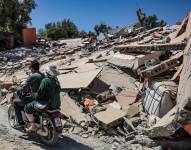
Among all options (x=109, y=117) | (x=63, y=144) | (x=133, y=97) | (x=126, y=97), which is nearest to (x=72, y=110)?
(x=109, y=117)

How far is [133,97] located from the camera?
11.5 m

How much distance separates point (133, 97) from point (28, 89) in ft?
12.5

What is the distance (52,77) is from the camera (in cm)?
829

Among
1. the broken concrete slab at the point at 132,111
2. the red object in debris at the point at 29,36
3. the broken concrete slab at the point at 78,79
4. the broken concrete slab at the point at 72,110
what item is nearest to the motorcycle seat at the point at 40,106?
the broken concrete slab at the point at 72,110

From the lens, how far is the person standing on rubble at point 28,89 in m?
8.48

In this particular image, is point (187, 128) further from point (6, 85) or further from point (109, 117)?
point (6, 85)

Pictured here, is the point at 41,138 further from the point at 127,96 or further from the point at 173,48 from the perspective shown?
the point at 173,48

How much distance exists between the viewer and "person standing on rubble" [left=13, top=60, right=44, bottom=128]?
8.48m

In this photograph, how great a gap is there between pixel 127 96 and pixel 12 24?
95.7 feet

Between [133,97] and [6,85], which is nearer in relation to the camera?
[133,97]

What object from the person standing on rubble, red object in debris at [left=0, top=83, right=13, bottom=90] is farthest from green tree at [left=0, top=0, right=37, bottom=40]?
the person standing on rubble

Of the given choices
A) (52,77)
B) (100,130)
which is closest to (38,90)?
(52,77)

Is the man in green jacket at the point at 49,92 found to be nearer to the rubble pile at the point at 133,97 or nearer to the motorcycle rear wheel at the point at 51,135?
the motorcycle rear wheel at the point at 51,135

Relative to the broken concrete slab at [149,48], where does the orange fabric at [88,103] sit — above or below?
below
